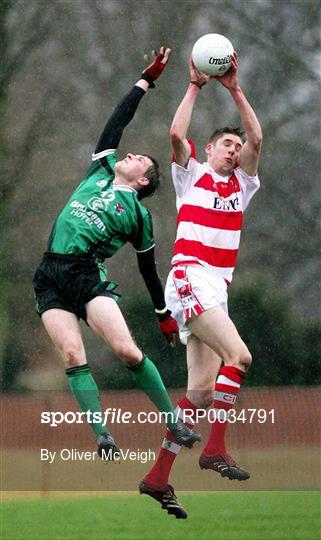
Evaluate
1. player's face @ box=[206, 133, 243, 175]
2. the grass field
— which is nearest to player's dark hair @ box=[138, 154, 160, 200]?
player's face @ box=[206, 133, 243, 175]

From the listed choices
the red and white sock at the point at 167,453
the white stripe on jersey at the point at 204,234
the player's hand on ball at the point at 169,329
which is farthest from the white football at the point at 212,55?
the red and white sock at the point at 167,453

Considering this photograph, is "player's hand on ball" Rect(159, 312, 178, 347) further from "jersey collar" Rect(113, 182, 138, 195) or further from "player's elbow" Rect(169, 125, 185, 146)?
"player's elbow" Rect(169, 125, 185, 146)

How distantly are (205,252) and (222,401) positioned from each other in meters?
0.87

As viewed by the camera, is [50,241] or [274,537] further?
[274,537]

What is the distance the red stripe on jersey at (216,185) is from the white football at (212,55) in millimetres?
629

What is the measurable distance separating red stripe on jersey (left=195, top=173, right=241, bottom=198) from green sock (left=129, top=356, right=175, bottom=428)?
1.06m

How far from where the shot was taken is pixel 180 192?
6.29 m

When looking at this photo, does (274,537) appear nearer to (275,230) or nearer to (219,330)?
(219,330)

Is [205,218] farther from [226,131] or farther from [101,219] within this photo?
[101,219]

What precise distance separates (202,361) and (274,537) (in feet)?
6.55

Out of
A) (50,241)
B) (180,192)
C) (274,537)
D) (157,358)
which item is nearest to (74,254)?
(50,241)

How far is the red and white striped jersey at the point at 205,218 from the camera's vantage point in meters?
6.25

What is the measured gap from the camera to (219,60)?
5.98m

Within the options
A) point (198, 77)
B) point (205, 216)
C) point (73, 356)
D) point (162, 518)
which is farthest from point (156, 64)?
point (162, 518)
